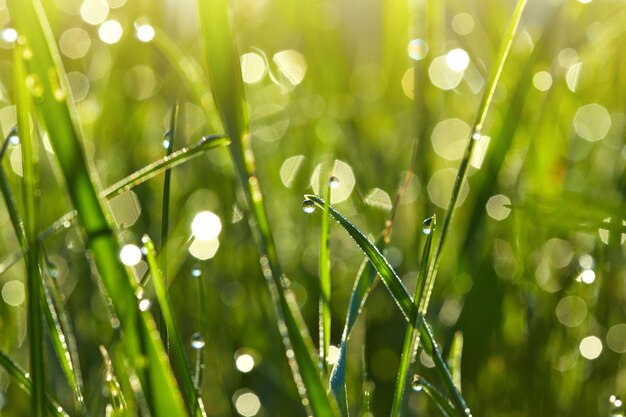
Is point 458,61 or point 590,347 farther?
point 458,61

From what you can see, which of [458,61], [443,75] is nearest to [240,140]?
[458,61]

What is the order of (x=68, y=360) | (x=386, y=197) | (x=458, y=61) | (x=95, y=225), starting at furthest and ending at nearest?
(x=458, y=61), (x=386, y=197), (x=68, y=360), (x=95, y=225)

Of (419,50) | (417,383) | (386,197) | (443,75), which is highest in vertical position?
(443,75)

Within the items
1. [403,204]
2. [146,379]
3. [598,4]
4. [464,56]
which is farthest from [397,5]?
[146,379]

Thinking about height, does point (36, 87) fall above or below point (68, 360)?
above

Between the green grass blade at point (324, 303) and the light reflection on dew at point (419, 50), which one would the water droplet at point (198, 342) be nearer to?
the green grass blade at point (324, 303)

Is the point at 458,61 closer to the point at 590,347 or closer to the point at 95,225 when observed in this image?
the point at 590,347

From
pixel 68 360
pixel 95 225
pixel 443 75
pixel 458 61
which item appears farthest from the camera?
pixel 443 75
